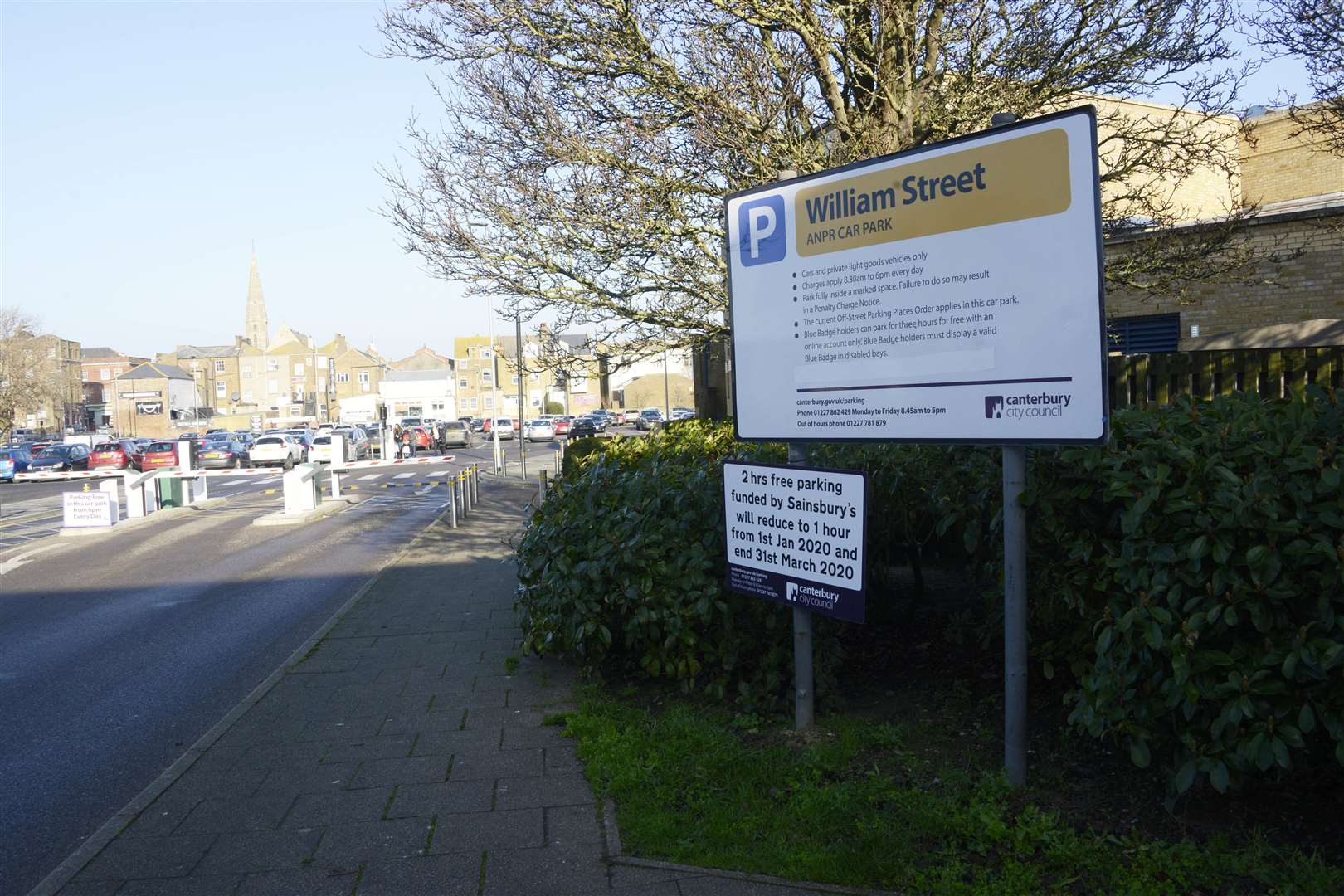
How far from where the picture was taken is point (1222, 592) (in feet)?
11.4

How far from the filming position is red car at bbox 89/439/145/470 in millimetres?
44750

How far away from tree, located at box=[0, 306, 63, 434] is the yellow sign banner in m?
70.2

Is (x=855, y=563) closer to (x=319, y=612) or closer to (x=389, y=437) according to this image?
(x=319, y=612)

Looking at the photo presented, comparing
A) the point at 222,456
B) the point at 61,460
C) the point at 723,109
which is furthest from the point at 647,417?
the point at 723,109

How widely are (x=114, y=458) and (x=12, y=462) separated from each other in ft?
12.1

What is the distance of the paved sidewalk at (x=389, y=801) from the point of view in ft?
12.6

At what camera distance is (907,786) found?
171 inches

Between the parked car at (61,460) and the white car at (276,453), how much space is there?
7616 mm

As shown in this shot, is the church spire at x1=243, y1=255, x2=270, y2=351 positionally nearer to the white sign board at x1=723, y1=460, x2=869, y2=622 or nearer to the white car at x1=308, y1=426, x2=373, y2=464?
the white car at x1=308, y1=426, x2=373, y2=464

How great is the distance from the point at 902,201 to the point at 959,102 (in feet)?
20.6

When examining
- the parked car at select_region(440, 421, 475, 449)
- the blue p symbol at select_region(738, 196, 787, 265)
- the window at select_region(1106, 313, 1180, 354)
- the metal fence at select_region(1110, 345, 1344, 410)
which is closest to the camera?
the blue p symbol at select_region(738, 196, 787, 265)

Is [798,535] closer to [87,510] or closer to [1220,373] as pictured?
[1220,373]

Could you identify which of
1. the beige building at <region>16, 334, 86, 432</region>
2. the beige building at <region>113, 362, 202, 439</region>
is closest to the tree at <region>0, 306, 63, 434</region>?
the beige building at <region>16, 334, 86, 432</region>

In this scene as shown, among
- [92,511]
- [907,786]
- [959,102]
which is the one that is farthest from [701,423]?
[92,511]
